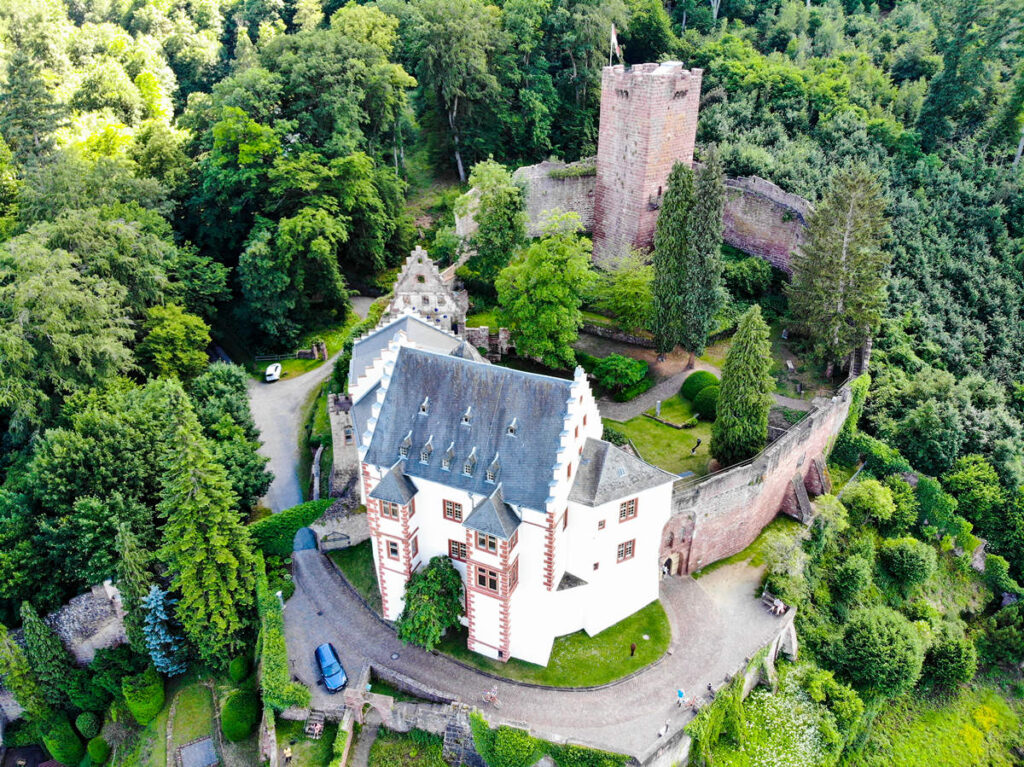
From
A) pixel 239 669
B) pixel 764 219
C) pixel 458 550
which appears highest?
pixel 764 219

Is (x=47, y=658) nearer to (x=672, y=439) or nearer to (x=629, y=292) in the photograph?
(x=672, y=439)

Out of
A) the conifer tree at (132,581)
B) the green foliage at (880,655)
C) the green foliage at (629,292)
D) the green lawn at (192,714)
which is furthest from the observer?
the green foliage at (629,292)

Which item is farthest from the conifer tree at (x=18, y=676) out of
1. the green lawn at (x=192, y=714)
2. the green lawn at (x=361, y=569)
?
the green lawn at (x=361, y=569)

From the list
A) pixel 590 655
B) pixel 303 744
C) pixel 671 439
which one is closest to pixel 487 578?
pixel 590 655

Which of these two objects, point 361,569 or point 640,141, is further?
point 640,141

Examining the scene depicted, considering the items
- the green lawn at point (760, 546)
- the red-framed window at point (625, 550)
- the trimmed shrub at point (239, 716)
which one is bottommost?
the trimmed shrub at point (239, 716)

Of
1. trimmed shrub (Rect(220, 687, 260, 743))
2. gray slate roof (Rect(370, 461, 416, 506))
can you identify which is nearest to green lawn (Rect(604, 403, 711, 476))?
gray slate roof (Rect(370, 461, 416, 506))

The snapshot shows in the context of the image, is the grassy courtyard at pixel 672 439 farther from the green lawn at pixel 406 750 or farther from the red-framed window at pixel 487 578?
the green lawn at pixel 406 750
